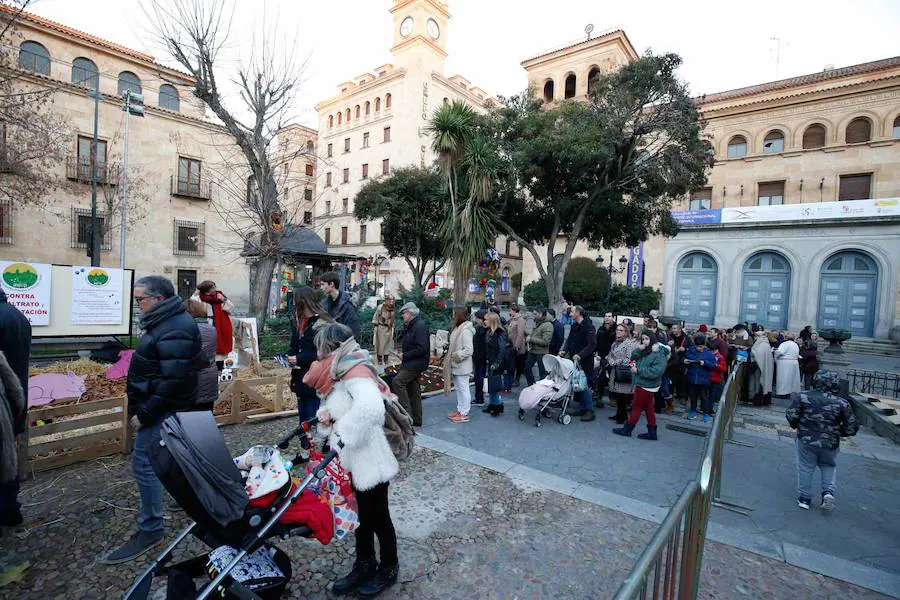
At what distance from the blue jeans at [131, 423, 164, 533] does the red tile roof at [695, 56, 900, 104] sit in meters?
28.4

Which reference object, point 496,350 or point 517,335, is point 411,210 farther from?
point 496,350

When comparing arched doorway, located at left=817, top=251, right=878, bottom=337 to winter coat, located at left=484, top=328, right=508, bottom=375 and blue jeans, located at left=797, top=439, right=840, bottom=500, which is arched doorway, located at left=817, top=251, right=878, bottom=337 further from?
winter coat, located at left=484, top=328, right=508, bottom=375

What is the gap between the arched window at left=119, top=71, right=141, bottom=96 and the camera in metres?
22.8

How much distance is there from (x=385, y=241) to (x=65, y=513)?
64.2 ft

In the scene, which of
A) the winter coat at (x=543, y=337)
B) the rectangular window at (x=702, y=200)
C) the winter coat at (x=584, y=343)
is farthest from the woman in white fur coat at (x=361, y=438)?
the rectangular window at (x=702, y=200)

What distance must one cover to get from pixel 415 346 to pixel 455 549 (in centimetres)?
286

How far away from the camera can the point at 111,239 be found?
2181 centimetres

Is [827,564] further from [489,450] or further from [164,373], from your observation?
[164,373]

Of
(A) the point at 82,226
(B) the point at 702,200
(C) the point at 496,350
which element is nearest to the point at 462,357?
(C) the point at 496,350

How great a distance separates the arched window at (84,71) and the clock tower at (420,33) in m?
25.6

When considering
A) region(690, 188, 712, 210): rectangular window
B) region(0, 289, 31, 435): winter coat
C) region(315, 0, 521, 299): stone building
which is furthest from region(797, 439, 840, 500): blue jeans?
region(315, 0, 521, 299): stone building

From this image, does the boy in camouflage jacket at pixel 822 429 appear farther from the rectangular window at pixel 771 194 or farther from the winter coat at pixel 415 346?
the rectangular window at pixel 771 194

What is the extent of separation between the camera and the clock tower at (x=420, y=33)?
4091 centimetres

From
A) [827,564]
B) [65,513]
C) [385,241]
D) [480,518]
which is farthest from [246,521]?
[385,241]
